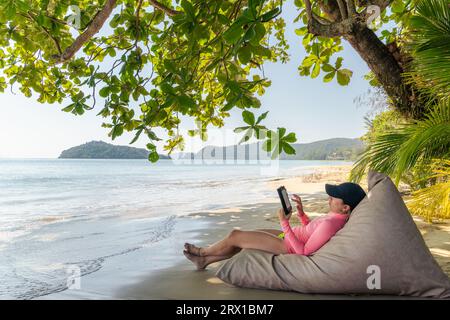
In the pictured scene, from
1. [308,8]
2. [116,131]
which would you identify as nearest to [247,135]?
[116,131]

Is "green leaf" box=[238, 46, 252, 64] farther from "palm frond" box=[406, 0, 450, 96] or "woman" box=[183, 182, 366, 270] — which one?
"palm frond" box=[406, 0, 450, 96]

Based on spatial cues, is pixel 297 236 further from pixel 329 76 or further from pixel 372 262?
pixel 329 76

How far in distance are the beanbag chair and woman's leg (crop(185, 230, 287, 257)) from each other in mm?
280

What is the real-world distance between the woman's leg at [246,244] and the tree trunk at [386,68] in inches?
79.5

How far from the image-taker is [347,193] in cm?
321

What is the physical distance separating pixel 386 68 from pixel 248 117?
278 cm

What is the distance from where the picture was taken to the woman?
3.20m

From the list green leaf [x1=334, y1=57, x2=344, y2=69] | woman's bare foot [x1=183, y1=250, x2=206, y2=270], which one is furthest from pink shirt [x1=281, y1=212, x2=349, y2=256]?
green leaf [x1=334, y1=57, x2=344, y2=69]

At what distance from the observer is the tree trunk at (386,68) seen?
13.0 feet

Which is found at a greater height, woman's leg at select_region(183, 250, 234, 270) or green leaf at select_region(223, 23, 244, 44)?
green leaf at select_region(223, 23, 244, 44)

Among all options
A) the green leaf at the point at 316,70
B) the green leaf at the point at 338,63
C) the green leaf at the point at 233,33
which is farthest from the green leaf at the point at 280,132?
the green leaf at the point at 316,70

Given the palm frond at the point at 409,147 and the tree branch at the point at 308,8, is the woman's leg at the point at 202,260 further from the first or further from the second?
the tree branch at the point at 308,8
